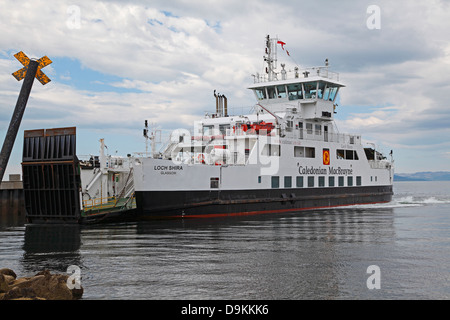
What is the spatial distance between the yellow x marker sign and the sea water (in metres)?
4.41

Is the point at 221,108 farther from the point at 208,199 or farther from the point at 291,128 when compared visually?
the point at 208,199

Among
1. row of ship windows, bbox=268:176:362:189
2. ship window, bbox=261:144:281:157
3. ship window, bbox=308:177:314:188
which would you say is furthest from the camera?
ship window, bbox=308:177:314:188

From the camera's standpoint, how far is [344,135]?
29.5 metres

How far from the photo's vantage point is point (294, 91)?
92.0ft

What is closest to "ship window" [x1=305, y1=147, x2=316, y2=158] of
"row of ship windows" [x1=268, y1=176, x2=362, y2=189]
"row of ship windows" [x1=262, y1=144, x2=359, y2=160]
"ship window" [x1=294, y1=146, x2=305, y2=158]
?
"row of ship windows" [x1=262, y1=144, x2=359, y2=160]

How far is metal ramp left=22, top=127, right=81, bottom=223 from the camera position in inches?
717

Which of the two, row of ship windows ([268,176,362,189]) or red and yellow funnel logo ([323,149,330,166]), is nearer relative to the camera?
row of ship windows ([268,176,362,189])

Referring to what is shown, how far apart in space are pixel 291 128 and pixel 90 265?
16.8 m

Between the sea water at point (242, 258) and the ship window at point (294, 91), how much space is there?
10641 mm

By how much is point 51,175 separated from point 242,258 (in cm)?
1064

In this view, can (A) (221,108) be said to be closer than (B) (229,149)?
No

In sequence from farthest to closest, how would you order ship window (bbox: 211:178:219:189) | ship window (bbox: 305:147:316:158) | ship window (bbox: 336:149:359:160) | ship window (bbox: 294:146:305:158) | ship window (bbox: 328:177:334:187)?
1. ship window (bbox: 336:149:359:160)
2. ship window (bbox: 328:177:334:187)
3. ship window (bbox: 305:147:316:158)
4. ship window (bbox: 294:146:305:158)
5. ship window (bbox: 211:178:219:189)

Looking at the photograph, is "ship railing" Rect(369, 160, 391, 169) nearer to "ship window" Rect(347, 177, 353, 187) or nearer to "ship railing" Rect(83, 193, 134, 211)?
"ship window" Rect(347, 177, 353, 187)
